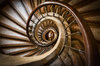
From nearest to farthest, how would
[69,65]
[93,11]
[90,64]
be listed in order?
[90,64] < [93,11] < [69,65]

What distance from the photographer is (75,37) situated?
2.08 m

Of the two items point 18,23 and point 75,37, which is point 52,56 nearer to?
point 75,37

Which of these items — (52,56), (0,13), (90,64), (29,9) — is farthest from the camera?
(29,9)

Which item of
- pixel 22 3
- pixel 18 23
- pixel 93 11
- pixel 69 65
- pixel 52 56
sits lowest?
pixel 69 65

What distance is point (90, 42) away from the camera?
33.7 inches

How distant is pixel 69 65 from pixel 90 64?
92 centimetres

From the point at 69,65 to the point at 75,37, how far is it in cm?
98

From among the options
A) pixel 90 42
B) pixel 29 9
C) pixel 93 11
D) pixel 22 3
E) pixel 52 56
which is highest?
pixel 22 3

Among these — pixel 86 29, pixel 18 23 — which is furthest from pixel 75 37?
pixel 18 23

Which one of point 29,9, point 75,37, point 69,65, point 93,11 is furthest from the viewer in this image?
point 29,9

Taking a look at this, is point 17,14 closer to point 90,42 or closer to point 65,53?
point 65,53

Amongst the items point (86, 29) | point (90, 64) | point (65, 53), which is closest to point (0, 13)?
point (65, 53)

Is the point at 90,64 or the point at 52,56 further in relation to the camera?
the point at 52,56

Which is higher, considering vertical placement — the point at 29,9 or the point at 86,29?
the point at 29,9
